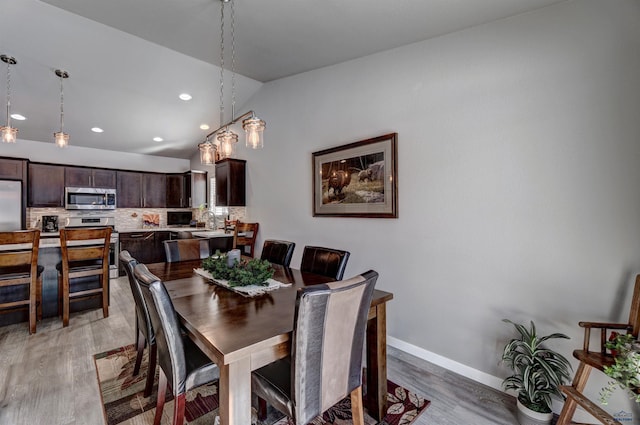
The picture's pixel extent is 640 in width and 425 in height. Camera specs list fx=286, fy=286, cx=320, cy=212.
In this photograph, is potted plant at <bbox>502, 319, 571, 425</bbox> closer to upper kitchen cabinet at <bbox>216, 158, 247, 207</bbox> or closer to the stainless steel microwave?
upper kitchen cabinet at <bbox>216, 158, 247, 207</bbox>

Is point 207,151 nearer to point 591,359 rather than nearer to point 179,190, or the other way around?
point 591,359

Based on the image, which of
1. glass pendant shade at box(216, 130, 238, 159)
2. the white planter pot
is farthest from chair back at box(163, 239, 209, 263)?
the white planter pot

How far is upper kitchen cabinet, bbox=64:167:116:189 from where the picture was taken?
538 centimetres

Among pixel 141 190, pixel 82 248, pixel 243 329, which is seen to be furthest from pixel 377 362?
pixel 141 190

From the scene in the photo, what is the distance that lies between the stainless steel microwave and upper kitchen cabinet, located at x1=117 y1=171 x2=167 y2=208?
0.17 meters

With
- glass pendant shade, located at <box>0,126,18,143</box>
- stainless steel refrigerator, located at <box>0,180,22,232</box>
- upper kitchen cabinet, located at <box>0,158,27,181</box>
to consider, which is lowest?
stainless steel refrigerator, located at <box>0,180,22,232</box>

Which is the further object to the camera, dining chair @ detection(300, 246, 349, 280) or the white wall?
dining chair @ detection(300, 246, 349, 280)

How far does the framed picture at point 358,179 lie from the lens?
2722 mm

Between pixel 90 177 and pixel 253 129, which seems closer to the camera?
pixel 253 129

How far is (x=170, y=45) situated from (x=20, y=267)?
2.91 metres

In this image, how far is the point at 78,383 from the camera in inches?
83.7

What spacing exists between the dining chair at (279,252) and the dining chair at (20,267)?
7.58 feet

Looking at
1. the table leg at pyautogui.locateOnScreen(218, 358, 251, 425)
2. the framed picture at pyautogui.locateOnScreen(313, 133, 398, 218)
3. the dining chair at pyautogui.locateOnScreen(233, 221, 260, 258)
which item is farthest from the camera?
the dining chair at pyautogui.locateOnScreen(233, 221, 260, 258)

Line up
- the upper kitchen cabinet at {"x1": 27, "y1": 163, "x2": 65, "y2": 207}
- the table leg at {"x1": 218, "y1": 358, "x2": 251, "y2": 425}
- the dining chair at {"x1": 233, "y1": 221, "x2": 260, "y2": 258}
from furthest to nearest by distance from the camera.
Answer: the upper kitchen cabinet at {"x1": 27, "y1": 163, "x2": 65, "y2": 207} < the dining chair at {"x1": 233, "y1": 221, "x2": 260, "y2": 258} < the table leg at {"x1": 218, "y1": 358, "x2": 251, "y2": 425}
